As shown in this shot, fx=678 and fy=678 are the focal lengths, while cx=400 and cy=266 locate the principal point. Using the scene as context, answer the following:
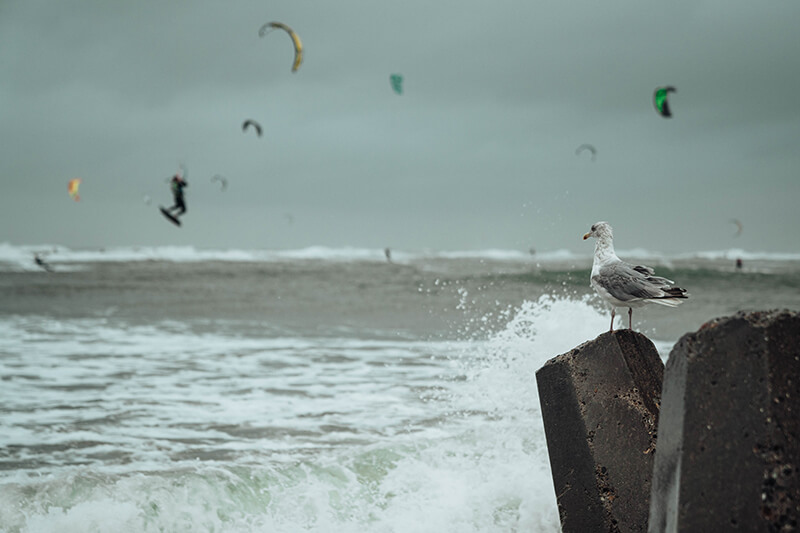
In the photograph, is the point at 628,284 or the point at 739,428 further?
the point at 628,284

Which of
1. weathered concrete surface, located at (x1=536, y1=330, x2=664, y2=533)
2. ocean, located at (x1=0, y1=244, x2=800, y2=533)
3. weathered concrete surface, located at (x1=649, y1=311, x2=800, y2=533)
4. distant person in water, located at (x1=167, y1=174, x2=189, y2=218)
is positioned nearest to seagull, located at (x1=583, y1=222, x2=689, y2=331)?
weathered concrete surface, located at (x1=536, y1=330, x2=664, y2=533)

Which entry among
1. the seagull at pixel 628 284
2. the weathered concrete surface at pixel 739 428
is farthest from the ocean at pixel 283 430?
the weathered concrete surface at pixel 739 428

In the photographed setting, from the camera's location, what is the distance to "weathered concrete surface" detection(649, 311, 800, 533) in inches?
80.4

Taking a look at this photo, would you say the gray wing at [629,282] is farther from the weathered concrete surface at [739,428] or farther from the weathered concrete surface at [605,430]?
the weathered concrete surface at [739,428]

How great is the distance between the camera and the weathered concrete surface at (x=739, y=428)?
2.04m

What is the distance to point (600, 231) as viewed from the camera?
4020mm

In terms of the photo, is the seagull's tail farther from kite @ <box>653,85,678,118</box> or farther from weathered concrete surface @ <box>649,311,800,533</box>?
kite @ <box>653,85,678,118</box>

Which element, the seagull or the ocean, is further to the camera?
the ocean

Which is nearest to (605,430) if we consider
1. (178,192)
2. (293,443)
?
(293,443)

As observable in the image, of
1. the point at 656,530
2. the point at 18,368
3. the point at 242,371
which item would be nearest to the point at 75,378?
the point at 18,368

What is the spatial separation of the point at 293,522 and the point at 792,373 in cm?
319

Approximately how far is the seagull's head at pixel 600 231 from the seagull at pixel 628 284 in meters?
0.02

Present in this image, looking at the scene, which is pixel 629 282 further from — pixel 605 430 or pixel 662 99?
pixel 662 99

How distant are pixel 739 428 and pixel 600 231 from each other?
206 cm
